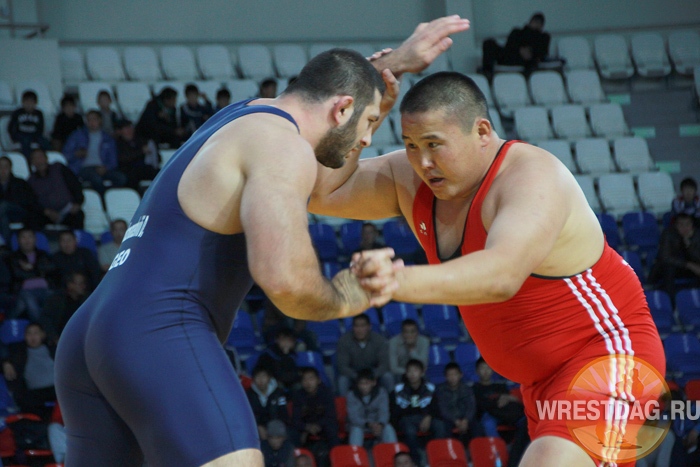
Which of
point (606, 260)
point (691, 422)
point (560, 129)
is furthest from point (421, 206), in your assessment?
point (560, 129)

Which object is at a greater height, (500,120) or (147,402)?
(500,120)

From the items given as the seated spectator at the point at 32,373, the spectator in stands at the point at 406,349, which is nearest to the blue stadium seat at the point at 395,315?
the spectator in stands at the point at 406,349

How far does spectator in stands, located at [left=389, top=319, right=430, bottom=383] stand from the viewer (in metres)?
9.15

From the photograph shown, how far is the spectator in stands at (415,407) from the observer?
8531mm

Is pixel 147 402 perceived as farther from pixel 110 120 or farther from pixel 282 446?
pixel 110 120

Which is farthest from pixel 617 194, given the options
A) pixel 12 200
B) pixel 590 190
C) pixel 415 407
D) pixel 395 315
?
pixel 12 200

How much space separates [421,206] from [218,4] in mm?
12073

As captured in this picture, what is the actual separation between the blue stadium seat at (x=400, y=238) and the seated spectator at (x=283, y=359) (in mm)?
2270

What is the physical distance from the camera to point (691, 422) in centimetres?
834

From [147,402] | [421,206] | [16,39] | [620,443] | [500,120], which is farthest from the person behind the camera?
[500,120]

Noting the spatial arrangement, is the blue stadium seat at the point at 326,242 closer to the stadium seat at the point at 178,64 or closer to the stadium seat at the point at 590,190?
the stadium seat at the point at 590,190

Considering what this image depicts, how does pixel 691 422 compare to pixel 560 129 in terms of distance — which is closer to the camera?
pixel 691 422

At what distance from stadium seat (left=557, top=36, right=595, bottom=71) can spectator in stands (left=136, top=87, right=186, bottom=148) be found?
7.32 meters

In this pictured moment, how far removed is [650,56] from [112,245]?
33.9 feet
